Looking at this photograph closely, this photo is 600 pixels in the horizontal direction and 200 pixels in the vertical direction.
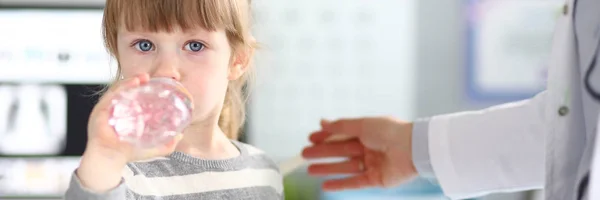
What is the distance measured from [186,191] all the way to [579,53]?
37 centimetres

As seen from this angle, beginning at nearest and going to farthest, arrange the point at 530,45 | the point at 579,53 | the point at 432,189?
the point at 579,53, the point at 432,189, the point at 530,45

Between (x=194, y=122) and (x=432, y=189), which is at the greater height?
(x=194, y=122)

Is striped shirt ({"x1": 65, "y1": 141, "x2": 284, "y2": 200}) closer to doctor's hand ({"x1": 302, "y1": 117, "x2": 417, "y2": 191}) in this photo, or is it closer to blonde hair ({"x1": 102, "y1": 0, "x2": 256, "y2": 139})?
blonde hair ({"x1": 102, "y1": 0, "x2": 256, "y2": 139})

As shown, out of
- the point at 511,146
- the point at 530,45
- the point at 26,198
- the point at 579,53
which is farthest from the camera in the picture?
the point at 530,45

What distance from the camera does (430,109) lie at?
6.23 ft

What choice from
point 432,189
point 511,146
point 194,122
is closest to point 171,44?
point 194,122

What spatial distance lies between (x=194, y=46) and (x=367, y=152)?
1.33 ft

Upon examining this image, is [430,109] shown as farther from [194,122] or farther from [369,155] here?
[194,122]

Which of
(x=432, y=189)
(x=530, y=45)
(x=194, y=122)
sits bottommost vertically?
(x=432, y=189)

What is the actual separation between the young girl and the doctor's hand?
0.26 meters

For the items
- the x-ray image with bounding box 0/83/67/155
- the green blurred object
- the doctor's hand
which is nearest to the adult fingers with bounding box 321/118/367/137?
the doctor's hand

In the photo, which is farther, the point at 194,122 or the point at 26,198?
the point at 26,198

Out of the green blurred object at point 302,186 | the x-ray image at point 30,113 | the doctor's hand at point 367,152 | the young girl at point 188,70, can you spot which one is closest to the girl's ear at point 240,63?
the young girl at point 188,70

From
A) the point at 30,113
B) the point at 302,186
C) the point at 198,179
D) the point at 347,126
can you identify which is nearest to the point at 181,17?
the point at 198,179
